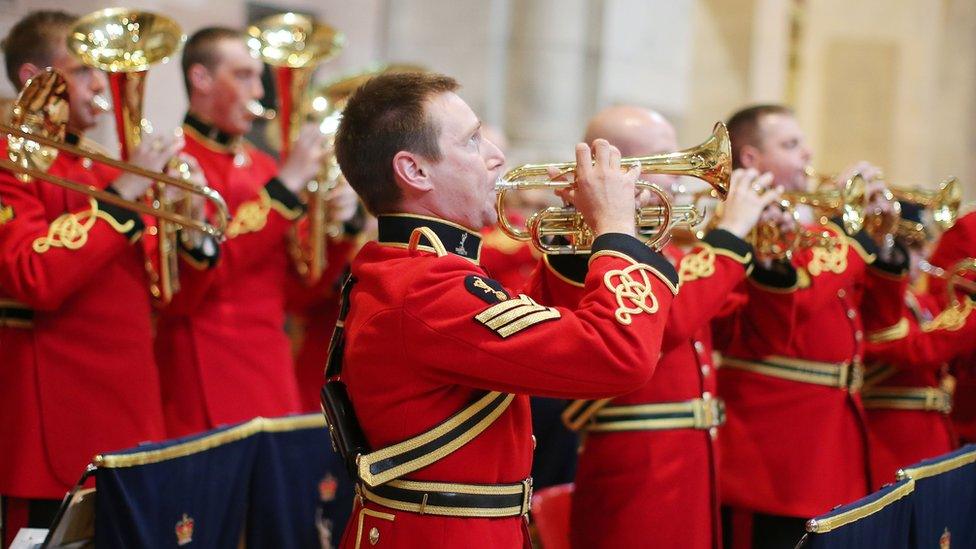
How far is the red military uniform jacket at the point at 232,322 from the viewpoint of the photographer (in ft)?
14.5

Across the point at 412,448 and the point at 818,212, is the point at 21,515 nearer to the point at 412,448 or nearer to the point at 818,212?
the point at 412,448

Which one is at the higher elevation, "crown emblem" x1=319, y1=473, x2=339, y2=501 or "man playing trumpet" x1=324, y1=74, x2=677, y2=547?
"man playing trumpet" x1=324, y1=74, x2=677, y2=547

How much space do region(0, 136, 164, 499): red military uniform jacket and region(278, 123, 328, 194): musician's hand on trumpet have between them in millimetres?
806

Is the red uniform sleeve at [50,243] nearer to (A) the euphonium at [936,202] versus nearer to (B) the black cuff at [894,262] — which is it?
(B) the black cuff at [894,262]

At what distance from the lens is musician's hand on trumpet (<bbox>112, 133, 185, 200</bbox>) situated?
382 centimetres

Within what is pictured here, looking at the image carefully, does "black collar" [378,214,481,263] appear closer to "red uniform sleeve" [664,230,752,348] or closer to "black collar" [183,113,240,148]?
"red uniform sleeve" [664,230,752,348]

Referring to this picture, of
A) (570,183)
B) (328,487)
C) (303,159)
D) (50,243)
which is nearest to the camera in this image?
(570,183)

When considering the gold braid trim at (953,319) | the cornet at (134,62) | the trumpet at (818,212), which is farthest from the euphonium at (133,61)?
the gold braid trim at (953,319)

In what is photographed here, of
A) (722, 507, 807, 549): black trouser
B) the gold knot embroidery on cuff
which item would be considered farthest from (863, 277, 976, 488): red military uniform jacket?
the gold knot embroidery on cuff

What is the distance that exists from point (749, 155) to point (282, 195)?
5.84 ft

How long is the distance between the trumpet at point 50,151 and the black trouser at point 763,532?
2.09 meters

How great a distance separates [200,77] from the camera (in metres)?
4.77

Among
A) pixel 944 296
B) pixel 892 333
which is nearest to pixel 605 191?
pixel 892 333

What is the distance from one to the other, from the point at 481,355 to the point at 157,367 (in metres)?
2.33
